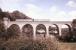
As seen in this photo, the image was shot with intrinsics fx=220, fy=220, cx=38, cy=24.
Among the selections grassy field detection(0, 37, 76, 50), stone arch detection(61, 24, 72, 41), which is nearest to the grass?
grassy field detection(0, 37, 76, 50)

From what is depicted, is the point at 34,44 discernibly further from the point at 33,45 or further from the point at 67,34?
the point at 67,34

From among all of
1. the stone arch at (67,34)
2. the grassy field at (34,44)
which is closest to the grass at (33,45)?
the grassy field at (34,44)

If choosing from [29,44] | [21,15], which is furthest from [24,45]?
[21,15]

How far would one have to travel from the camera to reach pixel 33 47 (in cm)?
1220

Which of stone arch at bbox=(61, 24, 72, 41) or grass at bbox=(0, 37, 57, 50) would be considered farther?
stone arch at bbox=(61, 24, 72, 41)

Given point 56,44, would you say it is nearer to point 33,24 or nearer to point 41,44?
point 41,44

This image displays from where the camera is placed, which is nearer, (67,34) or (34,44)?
(34,44)

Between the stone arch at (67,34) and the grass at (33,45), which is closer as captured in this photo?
the grass at (33,45)

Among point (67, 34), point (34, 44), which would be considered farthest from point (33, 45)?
point (67, 34)

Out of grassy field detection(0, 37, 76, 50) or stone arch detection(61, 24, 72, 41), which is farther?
stone arch detection(61, 24, 72, 41)

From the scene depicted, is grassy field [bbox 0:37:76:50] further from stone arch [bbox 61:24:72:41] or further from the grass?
stone arch [bbox 61:24:72:41]

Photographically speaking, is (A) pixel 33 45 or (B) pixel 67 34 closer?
(A) pixel 33 45

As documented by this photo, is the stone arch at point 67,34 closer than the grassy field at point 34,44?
No

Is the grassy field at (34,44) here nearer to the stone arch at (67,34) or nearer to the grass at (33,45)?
the grass at (33,45)
